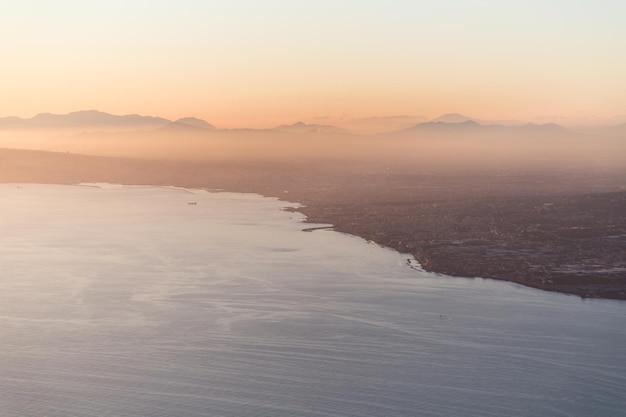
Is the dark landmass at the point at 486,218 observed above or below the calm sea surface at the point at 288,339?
above

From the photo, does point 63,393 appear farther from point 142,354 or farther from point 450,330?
point 450,330

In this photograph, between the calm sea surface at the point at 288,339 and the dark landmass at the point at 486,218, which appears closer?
the calm sea surface at the point at 288,339

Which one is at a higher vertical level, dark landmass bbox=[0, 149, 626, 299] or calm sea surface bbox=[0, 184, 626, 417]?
dark landmass bbox=[0, 149, 626, 299]

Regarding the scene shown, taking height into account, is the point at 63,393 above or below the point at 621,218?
below

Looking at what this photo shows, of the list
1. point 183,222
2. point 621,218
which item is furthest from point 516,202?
point 183,222

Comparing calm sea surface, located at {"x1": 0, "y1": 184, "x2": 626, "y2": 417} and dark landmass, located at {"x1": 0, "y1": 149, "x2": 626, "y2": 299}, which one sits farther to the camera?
dark landmass, located at {"x1": 0, "y1": 149, "x2": 626, "y2": 299}
